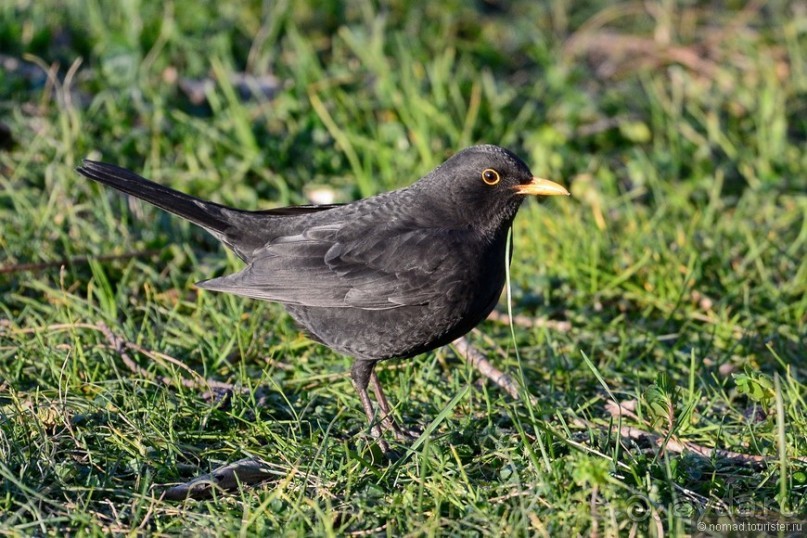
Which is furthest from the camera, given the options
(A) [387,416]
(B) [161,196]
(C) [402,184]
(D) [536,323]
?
(C) [402,184]

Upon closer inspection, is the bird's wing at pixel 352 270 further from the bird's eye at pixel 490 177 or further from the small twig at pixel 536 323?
the small twig at pixel 536 323

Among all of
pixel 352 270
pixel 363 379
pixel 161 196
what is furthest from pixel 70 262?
pixel 363 379

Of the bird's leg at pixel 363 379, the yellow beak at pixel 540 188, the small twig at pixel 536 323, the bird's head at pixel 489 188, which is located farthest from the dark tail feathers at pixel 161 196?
the small twig at pixel 536 323

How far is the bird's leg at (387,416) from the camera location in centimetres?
425

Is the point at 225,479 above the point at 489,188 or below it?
below

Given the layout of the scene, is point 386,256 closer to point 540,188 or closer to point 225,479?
point 540,188

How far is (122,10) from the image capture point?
7.59m

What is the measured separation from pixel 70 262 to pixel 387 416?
7.29ft

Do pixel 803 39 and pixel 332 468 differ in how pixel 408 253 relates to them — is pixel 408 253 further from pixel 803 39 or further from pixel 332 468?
pixel 803 39

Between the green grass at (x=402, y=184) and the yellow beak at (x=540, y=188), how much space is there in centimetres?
74

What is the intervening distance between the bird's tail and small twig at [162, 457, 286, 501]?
1.25 m

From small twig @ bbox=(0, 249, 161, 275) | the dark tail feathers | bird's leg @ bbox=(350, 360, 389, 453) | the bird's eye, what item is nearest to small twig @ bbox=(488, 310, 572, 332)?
the bird's eye

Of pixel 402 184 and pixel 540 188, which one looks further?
pixel 402 184

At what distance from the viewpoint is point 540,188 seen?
15.0ft
